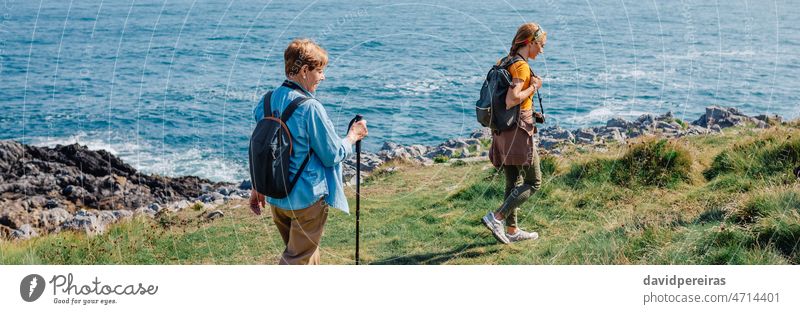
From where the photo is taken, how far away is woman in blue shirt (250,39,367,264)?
16.4 feet

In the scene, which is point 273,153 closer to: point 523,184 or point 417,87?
point 523,184

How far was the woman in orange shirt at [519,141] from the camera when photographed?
6.57m

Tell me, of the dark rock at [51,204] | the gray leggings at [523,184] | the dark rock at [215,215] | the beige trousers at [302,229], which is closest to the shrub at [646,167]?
the gray leggings at [523,184]

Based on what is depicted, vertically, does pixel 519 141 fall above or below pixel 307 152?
below

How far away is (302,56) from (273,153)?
632mm

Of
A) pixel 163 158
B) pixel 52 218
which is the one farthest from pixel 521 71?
pixel 163 158

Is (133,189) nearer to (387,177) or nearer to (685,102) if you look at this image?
(387,177)

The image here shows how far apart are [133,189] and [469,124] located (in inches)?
590

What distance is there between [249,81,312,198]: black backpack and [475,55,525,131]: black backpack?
2083 mm

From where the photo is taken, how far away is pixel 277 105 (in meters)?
5.06

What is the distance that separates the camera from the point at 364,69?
42.5 m

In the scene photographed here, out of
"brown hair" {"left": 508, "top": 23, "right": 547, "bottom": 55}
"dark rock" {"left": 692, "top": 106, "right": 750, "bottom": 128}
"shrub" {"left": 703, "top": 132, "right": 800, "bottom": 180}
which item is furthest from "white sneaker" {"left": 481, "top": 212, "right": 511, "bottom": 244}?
"dark rock" {"left": 692, "top": 106, "right": 750, "bottom": 128}

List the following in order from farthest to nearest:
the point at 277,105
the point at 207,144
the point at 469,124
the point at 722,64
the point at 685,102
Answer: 1. the point at 722,64
2. the point at 685,102
3. the point at 469,124
4. the point at 207,144
5. the point at 277,105
